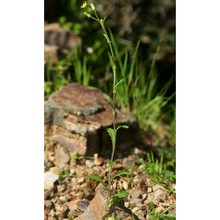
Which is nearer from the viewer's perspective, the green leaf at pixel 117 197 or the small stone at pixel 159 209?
the green leaf at pixel 117 197

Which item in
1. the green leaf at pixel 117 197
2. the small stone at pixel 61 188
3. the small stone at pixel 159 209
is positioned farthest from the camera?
the small stone at pixel 61 188

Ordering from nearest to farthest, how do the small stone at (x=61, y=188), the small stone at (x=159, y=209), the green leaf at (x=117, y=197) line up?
the green leaf at (x=117, y=197) < the small stone at (x=159, y=209) < the small stone at (x=61, y=188)

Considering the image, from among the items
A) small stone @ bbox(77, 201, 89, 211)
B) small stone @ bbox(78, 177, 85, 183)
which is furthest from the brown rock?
small stone @ bbox(78, 177, 85, 183)

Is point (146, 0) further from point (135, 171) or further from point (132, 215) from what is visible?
point (132, 215)

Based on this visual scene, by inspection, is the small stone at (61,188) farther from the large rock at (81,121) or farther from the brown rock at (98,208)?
the brown rock at (98,208)

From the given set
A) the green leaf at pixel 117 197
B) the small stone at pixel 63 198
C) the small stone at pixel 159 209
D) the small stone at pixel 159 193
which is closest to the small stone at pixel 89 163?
the small stone at pixel 63 198

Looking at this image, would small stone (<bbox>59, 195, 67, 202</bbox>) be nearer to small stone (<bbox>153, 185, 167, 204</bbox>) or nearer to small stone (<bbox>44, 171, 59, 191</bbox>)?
small stone (<bbox>44, 171, 59, 191</bbox>)

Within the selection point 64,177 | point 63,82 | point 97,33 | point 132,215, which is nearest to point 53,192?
point 64,177
